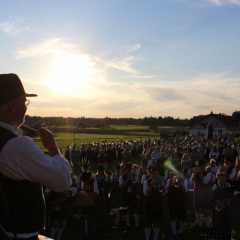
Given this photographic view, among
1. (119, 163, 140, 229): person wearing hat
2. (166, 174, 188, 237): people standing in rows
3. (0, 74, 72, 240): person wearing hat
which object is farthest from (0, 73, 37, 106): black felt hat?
(119, 163, 140, 229): person wearing hat

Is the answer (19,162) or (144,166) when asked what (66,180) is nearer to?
(19,162)

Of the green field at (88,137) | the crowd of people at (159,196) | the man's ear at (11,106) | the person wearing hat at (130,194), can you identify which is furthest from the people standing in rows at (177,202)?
the green field at (88,137)

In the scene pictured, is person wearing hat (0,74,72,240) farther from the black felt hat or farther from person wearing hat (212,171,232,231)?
person wearing hat (212,171,232,231)

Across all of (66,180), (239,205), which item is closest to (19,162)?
(66,180)

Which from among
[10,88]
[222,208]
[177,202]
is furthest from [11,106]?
[177,202]

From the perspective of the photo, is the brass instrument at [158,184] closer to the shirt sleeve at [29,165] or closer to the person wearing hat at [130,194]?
the person wearing hat at [130,194]

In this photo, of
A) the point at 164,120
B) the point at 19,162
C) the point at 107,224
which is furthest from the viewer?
the point at 164,120

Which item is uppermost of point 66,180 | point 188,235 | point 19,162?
point 19,162

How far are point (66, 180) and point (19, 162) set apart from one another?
0.31 meters

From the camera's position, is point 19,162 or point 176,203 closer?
point 19,162

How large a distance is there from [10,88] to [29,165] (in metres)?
0.54

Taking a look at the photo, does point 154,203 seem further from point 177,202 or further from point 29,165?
point 29,165

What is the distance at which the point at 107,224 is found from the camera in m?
6.09

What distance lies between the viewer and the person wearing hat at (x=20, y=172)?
1522 mm
